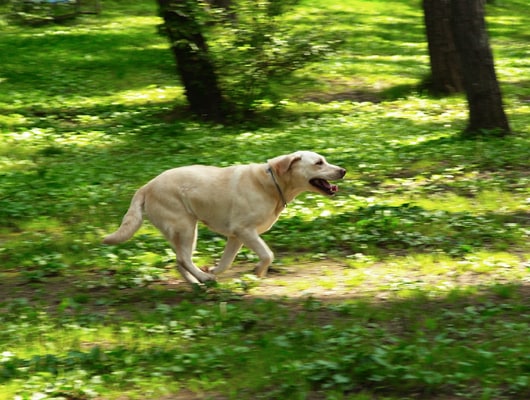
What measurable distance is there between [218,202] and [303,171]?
864 millimetres

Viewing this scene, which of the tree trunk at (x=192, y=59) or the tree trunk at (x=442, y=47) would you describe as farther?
the tree trunk at (x=442, y=47)

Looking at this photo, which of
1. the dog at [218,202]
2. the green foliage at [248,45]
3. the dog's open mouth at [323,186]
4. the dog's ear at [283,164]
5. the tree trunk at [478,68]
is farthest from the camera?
the green foliage at [248,45]

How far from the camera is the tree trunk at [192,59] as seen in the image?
15.7 metres

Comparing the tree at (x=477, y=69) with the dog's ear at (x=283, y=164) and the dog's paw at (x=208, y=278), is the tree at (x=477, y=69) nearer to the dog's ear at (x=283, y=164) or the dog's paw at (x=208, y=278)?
the dog's ear at (x=283, y=164)

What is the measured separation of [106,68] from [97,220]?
10818 millimetres

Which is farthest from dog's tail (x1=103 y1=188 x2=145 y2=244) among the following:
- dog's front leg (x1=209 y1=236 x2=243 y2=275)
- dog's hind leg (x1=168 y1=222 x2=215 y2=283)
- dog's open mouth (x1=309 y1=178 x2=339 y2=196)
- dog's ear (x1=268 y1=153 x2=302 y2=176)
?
dog's open mouth (x1=309 y1=178 x2=339 y2=196)

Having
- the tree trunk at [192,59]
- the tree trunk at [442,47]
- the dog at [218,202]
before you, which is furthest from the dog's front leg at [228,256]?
the tree trunk at [442,47]

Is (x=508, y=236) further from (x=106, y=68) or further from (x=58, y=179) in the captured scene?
(x=106, y=68)

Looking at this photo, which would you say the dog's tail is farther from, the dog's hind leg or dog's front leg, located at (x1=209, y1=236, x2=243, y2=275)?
dog's front leg, located at (x1=209, y1=236, x2=243, y2=275)

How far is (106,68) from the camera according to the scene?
20.8 meters

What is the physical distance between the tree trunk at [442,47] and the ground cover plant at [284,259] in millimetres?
360

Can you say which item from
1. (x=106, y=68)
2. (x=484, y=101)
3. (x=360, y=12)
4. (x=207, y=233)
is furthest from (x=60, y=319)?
(x=360, y=12)

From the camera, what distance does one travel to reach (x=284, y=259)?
9.36 meters

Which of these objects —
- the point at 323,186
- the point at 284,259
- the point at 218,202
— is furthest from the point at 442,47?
the point at 218,202
